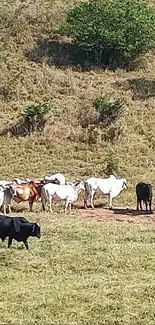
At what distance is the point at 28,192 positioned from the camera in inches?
788

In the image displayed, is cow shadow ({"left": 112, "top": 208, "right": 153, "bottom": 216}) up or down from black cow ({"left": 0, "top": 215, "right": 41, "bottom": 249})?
up

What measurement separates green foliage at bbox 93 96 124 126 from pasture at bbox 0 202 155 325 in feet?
42.6

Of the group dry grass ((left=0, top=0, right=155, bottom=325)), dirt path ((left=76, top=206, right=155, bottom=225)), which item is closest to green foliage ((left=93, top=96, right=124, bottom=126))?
dry grass ((left=0, top=0, right=155, bottom=325))

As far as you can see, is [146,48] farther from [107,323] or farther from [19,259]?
[107,323]

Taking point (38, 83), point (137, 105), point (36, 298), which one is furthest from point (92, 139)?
point (36, 298)

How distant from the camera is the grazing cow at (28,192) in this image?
19859 mm

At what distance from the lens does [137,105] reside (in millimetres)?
32688

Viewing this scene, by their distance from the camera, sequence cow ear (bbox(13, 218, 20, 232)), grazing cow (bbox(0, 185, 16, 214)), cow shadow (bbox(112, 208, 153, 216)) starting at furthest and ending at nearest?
cow shadow (bbox(112, 208, 153, 216)), grazing cow (bbox(0, 185, 16, 214)), cow ear (bbox(13, 218, 20, 232))

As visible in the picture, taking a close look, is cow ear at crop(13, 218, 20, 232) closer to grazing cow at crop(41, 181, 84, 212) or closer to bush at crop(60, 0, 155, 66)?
grazing cow at crop(41, 181, 84, 212)

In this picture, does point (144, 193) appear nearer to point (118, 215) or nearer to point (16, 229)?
point (118, 215)

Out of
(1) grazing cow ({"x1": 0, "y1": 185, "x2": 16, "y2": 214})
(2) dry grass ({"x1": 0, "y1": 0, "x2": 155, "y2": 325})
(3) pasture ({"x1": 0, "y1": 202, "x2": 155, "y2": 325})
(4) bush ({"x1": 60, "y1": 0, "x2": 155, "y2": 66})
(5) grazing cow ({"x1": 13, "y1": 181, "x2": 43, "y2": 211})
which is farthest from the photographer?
(4) bush ({"x1": 60, "y1": 0, "x2": 155, "y2": 66})

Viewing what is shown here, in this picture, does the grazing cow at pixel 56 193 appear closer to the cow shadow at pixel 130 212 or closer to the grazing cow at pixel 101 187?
the grazing cow at pixel 101 187

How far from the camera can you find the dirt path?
60.6 feet

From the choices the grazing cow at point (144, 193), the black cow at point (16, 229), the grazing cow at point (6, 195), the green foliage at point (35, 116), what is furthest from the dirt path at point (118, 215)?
the green foliage at point (35, 116)
